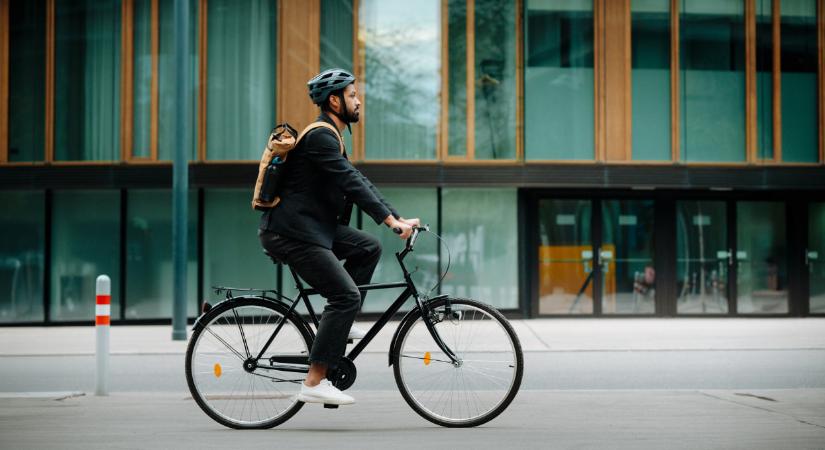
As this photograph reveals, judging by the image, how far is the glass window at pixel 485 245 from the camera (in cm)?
1627

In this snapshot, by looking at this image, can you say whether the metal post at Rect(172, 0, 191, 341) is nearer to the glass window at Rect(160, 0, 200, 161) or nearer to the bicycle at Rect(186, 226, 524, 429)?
the glass window at Rect(160, 0, 200, 161)

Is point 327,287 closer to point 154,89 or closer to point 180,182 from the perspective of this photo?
point 180,182

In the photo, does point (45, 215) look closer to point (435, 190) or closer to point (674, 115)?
point (435, 190)

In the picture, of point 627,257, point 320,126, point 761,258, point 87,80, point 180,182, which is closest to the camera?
point 320,126

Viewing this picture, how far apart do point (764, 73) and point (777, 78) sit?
0.83ft

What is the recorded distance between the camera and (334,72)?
17.4 ft

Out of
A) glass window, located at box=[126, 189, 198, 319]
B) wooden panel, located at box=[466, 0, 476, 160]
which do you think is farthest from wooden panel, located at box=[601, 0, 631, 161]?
glass window, located at box=[126, 189, 198, 319]

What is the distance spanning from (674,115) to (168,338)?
9.86 metres

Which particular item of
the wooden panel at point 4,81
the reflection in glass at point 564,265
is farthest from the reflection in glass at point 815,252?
the wooden panel at point 4,81

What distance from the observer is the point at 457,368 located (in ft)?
17.3

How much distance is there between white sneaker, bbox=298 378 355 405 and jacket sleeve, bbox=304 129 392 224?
3.30 feet

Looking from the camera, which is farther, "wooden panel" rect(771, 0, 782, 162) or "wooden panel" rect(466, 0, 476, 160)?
"wooden panel" rect(771, 0, 782, 162)

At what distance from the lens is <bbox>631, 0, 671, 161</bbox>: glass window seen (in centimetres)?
1625

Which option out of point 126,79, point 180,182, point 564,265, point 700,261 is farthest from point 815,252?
point 126,79
